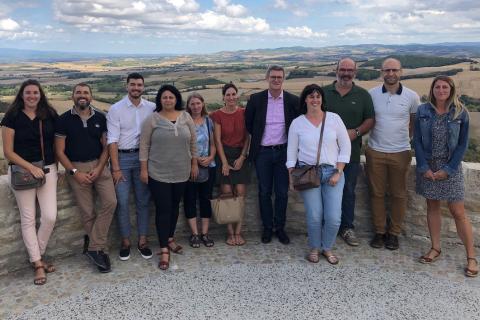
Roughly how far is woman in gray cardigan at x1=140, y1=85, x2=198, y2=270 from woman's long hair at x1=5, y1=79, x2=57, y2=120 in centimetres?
84

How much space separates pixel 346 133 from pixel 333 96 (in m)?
0.54

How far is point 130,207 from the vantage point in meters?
4.34

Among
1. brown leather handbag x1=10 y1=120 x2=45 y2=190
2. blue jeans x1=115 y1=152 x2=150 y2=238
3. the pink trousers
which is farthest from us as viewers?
blue jeans x1=115 y1=152 x2=150 y2=238

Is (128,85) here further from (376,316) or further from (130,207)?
(376,316)

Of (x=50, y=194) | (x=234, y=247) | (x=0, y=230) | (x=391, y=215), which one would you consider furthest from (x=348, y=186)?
(x=0, y=230)

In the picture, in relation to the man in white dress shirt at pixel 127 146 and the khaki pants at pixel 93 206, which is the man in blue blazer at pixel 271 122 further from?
the khaki pants at pixel 93 206

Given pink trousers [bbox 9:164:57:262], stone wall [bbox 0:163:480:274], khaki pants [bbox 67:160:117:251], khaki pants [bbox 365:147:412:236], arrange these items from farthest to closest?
khaki pants [bbox 365:147:412:236]
khaki pants [bbox 67:160:117:251]
stone wall [bbox 0:163:480:274]
pink trousers [bbox 9:164:57:262]

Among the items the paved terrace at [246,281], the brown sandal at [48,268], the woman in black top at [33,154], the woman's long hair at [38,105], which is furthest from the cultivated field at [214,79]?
the brown sandal at [48,268]

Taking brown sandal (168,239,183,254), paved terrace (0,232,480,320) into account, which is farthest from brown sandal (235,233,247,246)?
brown sandal (168,239,183,254)

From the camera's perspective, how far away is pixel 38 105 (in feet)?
11.8

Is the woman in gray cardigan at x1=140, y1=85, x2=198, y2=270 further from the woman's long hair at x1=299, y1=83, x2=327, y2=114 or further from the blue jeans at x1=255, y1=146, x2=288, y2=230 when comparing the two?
the woman's long hair at x1=299, y1=83, x2=327, y2=114

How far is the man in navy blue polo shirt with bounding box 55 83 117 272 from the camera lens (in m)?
3.64

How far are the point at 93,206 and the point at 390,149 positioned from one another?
3.09m

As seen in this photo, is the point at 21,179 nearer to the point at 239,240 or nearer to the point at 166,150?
the point at 166,150
